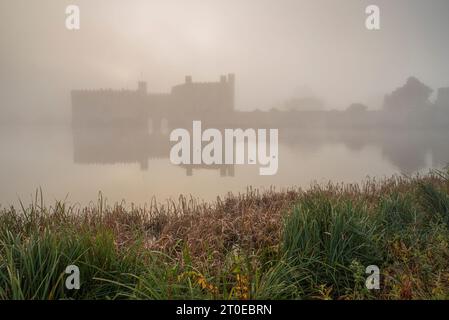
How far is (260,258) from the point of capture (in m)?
A: 4.02

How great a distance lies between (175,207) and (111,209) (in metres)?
1.47

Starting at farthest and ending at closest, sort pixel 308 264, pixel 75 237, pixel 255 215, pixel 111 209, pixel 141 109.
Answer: pixel 141 109
pixel 111 209
pixel 255 215
pixel 308 264
pixel 75 237

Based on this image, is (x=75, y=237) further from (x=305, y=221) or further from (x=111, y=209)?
(x=111, y=209)

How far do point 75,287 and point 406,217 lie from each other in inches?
194

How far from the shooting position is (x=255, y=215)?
21.3 feet

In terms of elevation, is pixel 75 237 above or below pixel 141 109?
below

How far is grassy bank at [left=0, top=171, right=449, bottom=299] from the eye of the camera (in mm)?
2959

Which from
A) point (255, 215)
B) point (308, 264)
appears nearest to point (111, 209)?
point (255, 215)

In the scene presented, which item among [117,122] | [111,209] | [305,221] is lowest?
[111,209]

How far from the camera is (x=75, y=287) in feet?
9.42

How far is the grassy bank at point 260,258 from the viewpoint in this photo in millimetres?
2959

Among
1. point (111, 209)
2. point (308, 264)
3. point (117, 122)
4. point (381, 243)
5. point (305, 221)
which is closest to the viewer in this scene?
point (308, 264)
